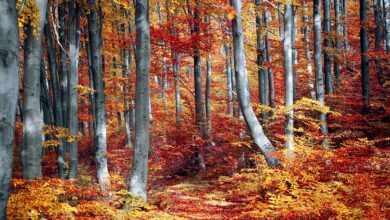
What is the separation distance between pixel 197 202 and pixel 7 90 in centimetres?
717

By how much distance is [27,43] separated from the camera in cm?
615

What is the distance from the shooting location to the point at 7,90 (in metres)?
2.85

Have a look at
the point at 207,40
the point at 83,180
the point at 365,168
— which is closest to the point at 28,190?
the point at 83,180

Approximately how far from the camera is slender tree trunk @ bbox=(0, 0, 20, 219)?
2820 mm

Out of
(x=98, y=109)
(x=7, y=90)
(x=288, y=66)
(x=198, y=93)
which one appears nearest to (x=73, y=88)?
(x=98, y=109)

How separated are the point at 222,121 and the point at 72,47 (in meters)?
8.77

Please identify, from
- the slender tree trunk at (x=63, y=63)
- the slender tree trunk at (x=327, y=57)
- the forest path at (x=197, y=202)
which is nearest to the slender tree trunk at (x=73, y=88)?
the slender tree trunk at (x=63, y=63)

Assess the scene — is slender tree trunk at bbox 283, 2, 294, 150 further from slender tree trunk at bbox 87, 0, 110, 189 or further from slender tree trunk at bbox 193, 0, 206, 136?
slender tree trunk at bbox 87, 0, 110, 189

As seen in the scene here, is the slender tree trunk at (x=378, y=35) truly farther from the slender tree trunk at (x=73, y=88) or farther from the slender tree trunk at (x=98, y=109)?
the slender tree trunk at (x=73, y=88)

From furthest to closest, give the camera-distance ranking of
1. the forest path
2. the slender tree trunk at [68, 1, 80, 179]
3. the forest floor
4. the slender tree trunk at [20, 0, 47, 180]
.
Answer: the slender tree trunk at [68, 1, 80, 179]
the forest path
the slender tree trunk at [20, 0, 47, 180]
the forest floor

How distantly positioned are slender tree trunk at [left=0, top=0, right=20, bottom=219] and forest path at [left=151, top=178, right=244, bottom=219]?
5253 mm

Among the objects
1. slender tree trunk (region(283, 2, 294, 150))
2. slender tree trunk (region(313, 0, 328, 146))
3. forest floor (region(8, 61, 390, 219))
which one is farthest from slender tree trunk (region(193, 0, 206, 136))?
slender tree trunk (region(313, 0, 328, 146))

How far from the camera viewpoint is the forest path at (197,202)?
781 centimetres

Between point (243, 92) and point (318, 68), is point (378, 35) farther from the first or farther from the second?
point (243, 92)
